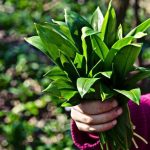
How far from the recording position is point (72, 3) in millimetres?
6586

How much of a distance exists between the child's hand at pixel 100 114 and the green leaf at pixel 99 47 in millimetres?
159

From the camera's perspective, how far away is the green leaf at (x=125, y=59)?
1717 millimetres

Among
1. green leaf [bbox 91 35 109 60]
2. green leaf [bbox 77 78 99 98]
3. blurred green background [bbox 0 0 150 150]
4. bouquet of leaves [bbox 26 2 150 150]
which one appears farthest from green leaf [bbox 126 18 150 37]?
blurred green background [bbox 0 0 150 150]

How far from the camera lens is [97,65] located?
69.2 inches

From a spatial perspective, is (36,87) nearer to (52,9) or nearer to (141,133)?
(52,9)

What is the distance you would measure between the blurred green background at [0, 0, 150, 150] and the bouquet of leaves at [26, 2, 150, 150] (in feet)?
6.26

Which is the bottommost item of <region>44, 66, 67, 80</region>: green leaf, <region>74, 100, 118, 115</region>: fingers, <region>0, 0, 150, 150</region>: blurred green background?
<region>0, 0, 150, 150</region>: blurred green background

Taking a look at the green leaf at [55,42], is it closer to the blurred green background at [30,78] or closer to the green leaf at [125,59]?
the green leaf at [125,59]

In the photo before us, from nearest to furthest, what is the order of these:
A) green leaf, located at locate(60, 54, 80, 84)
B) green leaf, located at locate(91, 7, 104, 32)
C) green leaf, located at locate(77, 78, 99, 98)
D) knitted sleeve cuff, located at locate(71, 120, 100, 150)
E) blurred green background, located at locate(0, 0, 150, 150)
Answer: green leaf, located at locate(77, 78, 99, 98)
green leaf, located at locate(60, 54, 80, 84)
green leaf, located at locate(91, 7, 104, 32)
knitted sleeve cuff, located at locate(71, 120, 100, 150)
blurred green background, located at locate(0, 0, 150, 150)

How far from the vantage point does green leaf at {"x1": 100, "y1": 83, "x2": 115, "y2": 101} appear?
5.58 ft

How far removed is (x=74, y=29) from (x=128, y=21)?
438cm

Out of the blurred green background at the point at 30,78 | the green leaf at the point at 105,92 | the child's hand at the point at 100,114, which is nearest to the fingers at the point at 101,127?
the child's hand at the point at 100,114

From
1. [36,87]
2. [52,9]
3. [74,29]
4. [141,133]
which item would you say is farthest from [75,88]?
[52,9]

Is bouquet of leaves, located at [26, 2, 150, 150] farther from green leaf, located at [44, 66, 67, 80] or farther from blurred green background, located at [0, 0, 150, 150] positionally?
blurred green background, located at [0, 0, 150, 150]
